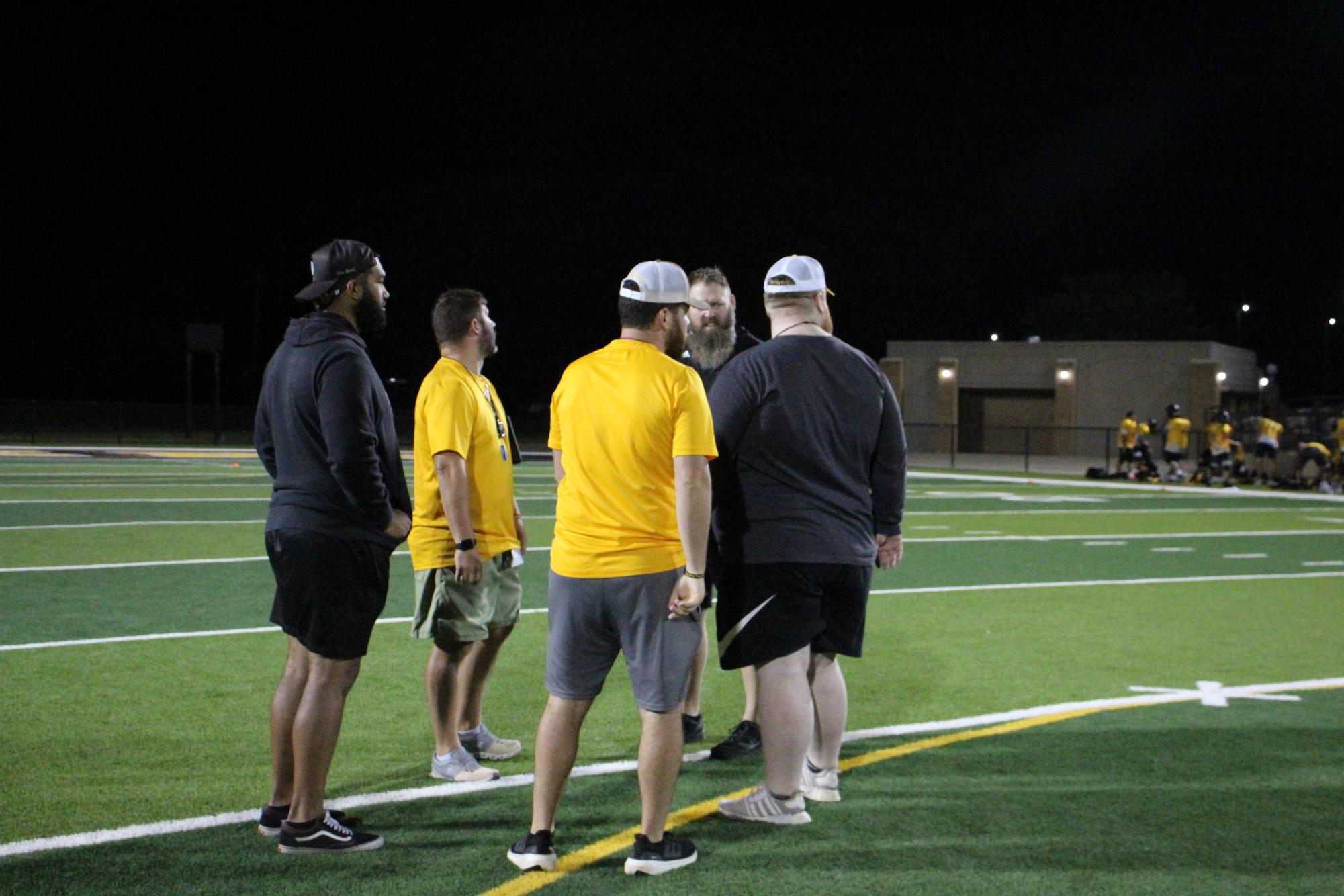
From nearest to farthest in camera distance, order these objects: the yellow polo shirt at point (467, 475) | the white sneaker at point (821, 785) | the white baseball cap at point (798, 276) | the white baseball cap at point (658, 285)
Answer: the white baseball cap at point (658, 285) < the white baseball cap at point (798, 276) < the white sneaker at point (821, 785) < the yellow polo shirt at point (467, 475)

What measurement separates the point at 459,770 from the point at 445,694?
0.31 metres

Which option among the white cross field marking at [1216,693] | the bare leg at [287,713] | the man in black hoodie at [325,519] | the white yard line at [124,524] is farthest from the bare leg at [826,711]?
the white yard line at [124,524]

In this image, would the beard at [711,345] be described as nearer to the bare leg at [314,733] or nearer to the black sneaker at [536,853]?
the bare leg at [314,733]

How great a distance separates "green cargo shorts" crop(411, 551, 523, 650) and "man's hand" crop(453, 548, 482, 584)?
12 centimetres

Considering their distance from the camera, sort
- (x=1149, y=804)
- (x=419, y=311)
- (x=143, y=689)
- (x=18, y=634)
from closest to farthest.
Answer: (x=1149, y=804) < (x=143, y=689) < (x=18, y=634) < (x=419, y=311)

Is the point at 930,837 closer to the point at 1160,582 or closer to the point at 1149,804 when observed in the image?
the point at 1149,804

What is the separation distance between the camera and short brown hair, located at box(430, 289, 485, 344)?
17.0 feet

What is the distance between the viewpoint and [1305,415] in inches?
1523

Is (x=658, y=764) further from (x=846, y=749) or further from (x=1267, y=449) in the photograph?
(x=1267, y=449)

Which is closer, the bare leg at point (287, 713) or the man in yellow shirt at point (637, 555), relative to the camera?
the man in yellow shirt at point (637, 555)

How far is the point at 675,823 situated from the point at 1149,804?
1831 mm

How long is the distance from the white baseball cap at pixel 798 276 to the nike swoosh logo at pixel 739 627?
1.12m

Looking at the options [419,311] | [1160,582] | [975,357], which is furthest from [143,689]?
[419,311]

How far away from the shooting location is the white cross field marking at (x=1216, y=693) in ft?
21.5
